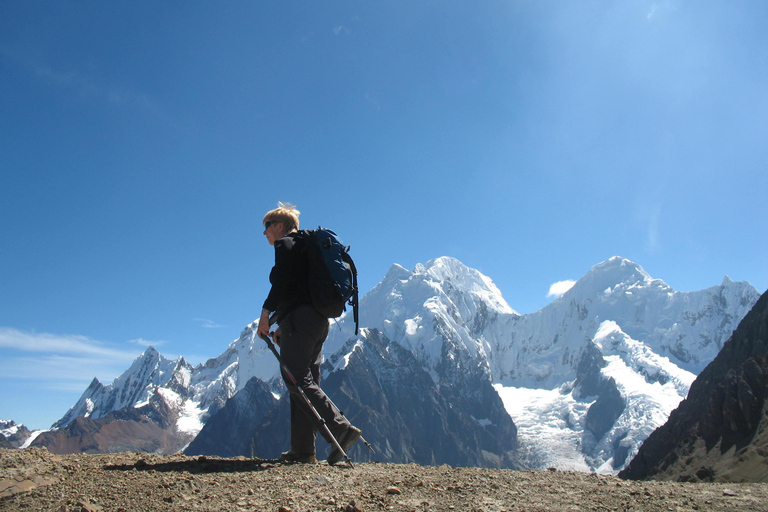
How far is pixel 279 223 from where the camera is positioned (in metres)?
7.22

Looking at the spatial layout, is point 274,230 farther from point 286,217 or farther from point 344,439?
point 344,439

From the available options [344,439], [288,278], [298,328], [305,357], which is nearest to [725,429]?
[344,439]

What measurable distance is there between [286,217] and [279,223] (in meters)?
0.15

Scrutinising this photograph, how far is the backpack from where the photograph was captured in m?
6.20

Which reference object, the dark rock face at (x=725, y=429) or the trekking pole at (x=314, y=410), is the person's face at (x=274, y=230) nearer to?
the trekking pole at (x=314, y=410)

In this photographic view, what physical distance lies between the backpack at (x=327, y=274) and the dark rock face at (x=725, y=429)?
206 ft

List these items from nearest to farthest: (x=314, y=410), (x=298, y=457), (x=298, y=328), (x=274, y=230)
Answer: (x=314, y=410) → (x=298, y=328) → (x=298, y=457) → (x=274, y=230)

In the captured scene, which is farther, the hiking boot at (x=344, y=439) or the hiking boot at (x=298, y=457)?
the hiking boot at (x=298, y=457)

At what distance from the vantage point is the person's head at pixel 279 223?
284 inches

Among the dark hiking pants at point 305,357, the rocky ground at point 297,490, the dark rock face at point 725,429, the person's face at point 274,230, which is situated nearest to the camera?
the rocky ground at point 297,490

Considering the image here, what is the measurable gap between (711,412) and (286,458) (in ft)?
308

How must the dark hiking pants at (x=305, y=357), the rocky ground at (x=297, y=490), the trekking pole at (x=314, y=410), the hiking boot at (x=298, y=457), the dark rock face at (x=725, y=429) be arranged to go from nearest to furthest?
the rocky ground at (x=297, y=490) → the trekking pole at (x=314, y=410) → the dark hiking pants at (x=305, y=357) → the hiking boot at (x=298, y=457) → the dark rock face at (x=725, y=429)

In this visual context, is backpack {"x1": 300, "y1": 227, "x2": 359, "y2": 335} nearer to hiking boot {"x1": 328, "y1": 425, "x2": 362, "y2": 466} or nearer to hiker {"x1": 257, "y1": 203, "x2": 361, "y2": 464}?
hiker {"x1": 257, "y1": 203, "x2": 361, "y2": 464}

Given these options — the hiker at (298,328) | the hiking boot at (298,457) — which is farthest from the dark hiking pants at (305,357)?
the hiking boot at (298,457)
